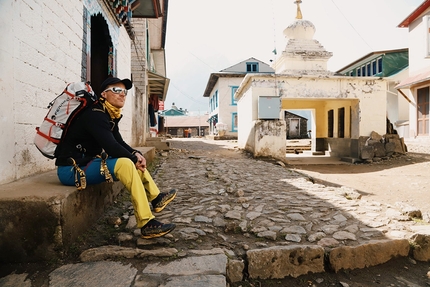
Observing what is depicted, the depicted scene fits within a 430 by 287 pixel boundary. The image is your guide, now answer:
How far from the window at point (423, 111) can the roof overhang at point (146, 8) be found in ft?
47.2

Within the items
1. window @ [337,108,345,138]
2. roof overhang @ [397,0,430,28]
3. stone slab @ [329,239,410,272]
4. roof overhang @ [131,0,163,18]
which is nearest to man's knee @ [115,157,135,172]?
stone slab @ [329,239,410,272]

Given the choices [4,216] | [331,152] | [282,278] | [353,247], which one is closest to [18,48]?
[4,216]

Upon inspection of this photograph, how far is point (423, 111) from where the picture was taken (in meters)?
14.8

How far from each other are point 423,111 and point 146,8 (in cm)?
1504

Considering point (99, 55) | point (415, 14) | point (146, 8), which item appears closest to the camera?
point (99, 55)

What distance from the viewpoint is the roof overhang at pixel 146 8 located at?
8.27 meters

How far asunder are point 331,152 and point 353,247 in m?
12.8

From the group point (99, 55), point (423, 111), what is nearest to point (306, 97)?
point (99, 55)

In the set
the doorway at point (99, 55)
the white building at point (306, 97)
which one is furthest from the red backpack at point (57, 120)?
the white building at point (306, 97)

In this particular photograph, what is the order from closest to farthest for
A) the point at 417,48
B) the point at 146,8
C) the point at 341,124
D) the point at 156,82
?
the point at 146,8
the point at 341,124
the point at 156,82
the point at 417,48

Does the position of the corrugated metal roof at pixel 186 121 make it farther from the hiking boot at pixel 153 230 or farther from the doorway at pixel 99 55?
the hiking boot at pixel 153 230

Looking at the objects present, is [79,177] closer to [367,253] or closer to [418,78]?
[367,253]

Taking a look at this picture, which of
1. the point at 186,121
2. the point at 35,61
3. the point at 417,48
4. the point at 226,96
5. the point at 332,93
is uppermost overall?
the point at 417,48

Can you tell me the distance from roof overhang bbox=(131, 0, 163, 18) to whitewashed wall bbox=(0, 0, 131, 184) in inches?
173
